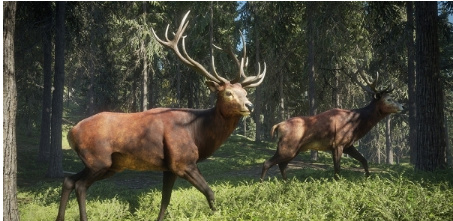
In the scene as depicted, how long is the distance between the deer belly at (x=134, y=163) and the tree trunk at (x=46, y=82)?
12.1 meters

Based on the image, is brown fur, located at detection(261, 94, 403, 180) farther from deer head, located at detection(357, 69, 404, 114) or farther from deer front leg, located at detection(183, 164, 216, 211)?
deer front leg, located at detection(183, 164, 216, 211)

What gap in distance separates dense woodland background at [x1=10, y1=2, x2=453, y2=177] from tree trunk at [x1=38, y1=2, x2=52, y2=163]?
5 cm

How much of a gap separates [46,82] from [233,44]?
11.1 m

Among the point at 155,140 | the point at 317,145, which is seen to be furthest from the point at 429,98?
the point at 155,140

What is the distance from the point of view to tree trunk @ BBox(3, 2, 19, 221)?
16.3 ft

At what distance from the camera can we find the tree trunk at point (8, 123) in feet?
16.3

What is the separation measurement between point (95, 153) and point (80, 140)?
330mm

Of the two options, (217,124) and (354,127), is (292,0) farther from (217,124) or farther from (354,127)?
(217,124)

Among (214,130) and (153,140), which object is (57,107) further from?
(214,130)

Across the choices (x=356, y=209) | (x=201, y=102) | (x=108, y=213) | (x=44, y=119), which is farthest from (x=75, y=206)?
(x=201, y=102)

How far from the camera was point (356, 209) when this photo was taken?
5.04 meters

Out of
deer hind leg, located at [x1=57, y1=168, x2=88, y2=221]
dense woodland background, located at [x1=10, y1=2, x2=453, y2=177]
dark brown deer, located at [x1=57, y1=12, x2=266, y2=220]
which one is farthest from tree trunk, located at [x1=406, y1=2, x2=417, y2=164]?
deer hind leg, located at [x1=57, y1=168, x2=88, y2=221]

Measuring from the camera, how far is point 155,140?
5.35 meters

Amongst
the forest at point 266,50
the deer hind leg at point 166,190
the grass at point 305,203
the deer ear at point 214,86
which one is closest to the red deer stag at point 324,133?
the grass at point 305,203
